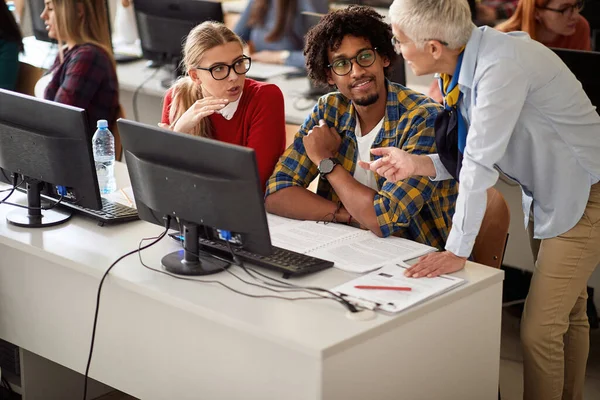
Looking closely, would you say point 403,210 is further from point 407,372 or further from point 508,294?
point 508,294

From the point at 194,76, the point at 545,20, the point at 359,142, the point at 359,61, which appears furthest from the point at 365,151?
the point at 545,20

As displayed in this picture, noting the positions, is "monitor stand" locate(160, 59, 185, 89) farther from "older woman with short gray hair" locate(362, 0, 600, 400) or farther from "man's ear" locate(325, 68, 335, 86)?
"older woman with short gray hair" locate(362, 0, 600, 400)

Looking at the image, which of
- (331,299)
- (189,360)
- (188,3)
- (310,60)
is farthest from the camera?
(188,3)

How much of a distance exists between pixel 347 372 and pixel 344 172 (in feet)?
2.45

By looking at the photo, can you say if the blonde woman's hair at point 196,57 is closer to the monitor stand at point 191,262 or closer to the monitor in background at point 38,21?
the monitor stand at point 191,262

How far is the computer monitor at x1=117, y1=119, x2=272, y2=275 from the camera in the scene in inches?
76.6

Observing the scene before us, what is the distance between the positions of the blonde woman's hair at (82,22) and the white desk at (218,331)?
114 centimetres

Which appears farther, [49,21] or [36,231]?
[49,21]

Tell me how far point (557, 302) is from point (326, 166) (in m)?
0.69

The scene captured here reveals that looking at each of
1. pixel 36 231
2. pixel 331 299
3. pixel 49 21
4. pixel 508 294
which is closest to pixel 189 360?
pixel 331 299

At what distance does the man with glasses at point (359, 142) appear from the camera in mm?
2385

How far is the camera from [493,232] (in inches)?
94.2

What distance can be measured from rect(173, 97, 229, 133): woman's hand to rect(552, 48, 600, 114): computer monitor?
1160 millimetres

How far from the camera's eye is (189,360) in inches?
84.5
